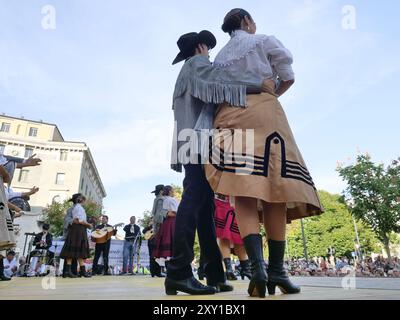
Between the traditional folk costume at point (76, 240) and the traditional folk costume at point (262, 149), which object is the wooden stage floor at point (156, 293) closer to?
the traditional folk costume at point (262, 149)

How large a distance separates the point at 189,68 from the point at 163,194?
17.7 feet

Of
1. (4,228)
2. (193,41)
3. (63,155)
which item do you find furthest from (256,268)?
(63,155)

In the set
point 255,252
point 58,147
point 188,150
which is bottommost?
point 255,252

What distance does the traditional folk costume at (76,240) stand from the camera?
25.2 feet

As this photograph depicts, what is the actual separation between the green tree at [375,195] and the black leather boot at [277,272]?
14.5 metres

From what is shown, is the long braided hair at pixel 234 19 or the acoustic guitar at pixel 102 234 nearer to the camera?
the long braided hair at pixel 234 19

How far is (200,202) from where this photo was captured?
2395 mm

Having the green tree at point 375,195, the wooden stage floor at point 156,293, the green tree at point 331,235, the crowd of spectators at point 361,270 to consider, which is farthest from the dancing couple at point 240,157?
the green tree at point 331,235

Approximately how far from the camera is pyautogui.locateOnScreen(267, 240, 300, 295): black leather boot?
209cm

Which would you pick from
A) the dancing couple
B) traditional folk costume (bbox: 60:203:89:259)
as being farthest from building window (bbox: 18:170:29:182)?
the dancing couple

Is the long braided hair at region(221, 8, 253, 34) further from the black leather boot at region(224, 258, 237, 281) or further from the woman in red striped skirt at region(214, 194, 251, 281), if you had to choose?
the black leather boot at region(224, 258, 237, 281)
